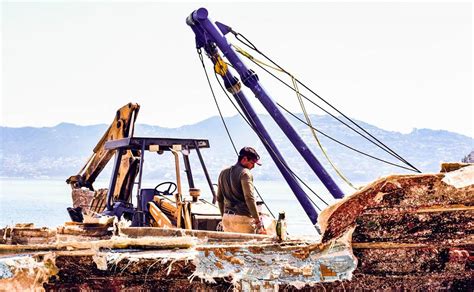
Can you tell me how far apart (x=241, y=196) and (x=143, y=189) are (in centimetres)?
257

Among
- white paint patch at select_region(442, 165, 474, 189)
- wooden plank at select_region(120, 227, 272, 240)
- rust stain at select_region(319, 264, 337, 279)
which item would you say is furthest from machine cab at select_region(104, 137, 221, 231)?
white paint patch at select_region(442, 165, 474, 189)

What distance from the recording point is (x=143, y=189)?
34.8 ft

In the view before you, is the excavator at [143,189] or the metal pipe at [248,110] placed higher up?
the metal pipe at [248,110]

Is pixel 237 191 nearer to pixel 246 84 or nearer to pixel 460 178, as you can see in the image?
pixel 460 178

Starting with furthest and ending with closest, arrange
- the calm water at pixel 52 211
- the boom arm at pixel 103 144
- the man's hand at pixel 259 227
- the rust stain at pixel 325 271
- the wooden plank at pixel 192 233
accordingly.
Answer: the calm water at pixel 52 211
the boom arm at pixel 103 144
the man's hand at pixel 259 227
the wooden plank at pixel 192 233
the rust stain at pixel 325 271

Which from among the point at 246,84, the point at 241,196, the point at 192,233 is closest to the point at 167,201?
the point at 241,196

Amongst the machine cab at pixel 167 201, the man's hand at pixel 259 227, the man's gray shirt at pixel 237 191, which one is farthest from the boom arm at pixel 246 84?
the man's hand at pixel 259 227

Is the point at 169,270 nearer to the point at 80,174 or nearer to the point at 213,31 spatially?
the point at 213,31

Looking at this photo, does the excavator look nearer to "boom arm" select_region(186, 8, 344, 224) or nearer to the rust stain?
"boom arm" select_region(186, 8, 344, 224)

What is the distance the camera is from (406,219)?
18.8ft

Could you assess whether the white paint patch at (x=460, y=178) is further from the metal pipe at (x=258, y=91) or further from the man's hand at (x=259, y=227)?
the metal pipe at (x=258, y=91)

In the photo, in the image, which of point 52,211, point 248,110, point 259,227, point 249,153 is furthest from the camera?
→ point 52,211

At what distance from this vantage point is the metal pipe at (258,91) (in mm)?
13680

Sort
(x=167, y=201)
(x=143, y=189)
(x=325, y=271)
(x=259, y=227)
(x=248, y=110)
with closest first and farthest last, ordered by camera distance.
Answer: (x=325, y=271)
(x=259, y=227)
(x=167, y=201)
(x=143, y=189)
(x=248, y=110)
